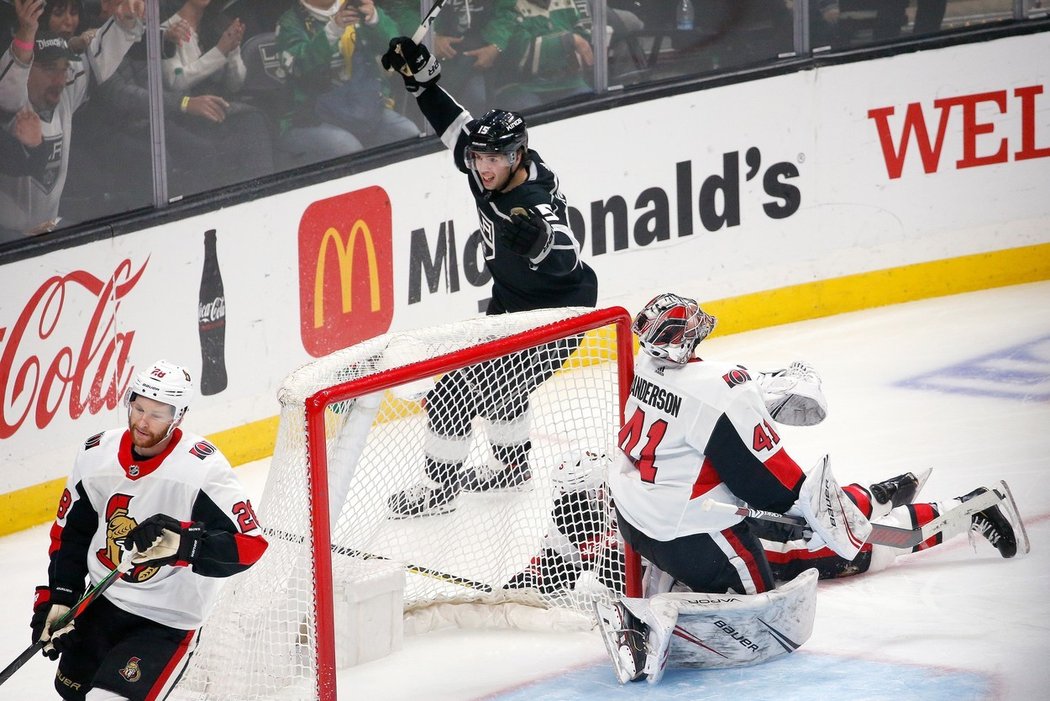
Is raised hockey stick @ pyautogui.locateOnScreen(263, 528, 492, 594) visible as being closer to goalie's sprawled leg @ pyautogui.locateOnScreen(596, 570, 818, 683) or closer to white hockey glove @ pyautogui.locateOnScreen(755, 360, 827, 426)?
goalie's sprawled leg @ pyautogui.locateOnScreen(596, 570, 818, 683)

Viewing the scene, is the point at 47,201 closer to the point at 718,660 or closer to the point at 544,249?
the point at 544,249

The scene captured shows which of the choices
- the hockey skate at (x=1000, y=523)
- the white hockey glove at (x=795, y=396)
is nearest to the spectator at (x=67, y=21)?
the white hockey glove at (x=795, y=396)

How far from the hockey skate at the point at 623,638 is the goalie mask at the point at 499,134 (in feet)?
4.48

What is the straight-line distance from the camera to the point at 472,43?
21.4 feet

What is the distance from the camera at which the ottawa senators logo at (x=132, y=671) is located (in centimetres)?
338

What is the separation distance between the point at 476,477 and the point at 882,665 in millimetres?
1099

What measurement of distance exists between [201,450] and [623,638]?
1.09 m

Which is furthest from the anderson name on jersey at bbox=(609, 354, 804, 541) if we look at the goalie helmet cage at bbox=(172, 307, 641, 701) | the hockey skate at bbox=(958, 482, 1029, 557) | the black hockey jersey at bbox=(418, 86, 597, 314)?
the hockey skate at bbox=(958, 482, 1029, 557)

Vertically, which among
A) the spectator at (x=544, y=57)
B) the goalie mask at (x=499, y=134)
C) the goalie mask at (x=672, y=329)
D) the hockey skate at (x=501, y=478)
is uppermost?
the spectator at (x=544, y=57)

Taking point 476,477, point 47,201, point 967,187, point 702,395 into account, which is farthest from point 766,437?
point 967,187

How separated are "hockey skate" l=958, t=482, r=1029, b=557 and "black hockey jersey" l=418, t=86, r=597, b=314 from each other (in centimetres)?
124

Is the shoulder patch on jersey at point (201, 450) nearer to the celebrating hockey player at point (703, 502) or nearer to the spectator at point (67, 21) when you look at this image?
the celebrating hockey player at point (703, 502)

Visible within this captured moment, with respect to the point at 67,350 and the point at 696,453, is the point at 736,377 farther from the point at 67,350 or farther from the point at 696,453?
the point at 67,350

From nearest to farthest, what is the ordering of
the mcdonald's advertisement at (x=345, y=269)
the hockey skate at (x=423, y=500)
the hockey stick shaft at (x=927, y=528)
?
the hockey skate at (x=423, y=500) < the hockey stick shaft at (x=927, y=528) < the mcdonald's advertisement at (x=345, y=269)
